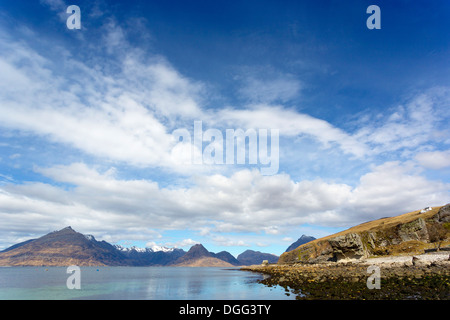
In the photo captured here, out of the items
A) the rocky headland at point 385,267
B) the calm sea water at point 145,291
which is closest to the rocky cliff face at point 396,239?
the rocky headland at point 385,267

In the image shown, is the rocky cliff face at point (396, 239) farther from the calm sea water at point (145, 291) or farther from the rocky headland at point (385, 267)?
the calm sea water at point (145, 291)

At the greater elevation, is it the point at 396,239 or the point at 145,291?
the point at 396,239

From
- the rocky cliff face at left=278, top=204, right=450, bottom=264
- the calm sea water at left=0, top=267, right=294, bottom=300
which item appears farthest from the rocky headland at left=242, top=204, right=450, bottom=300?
the calm sea water at left=0, top=267, right=294, bottom=300

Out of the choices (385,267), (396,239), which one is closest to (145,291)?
(385,267)

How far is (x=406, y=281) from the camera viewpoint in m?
33.7

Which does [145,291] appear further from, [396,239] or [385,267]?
[396,239]

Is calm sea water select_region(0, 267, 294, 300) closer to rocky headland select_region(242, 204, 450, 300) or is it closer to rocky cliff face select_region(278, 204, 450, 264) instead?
rocky headland select_region(242, 204, 450, 300)

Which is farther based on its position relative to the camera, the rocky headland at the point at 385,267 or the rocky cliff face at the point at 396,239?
the rocky cliff face at the point at 396,239

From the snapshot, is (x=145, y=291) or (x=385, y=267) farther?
(x=385, y=267)
